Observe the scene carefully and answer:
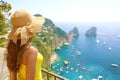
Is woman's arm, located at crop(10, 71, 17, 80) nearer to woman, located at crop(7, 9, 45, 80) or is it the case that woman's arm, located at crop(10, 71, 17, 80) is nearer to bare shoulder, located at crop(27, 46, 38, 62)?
woman, located at crop(7, 9, 45, 80)

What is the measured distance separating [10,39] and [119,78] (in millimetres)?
48427

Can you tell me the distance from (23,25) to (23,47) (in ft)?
0.63

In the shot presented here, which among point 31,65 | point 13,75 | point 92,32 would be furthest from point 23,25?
point 92,32

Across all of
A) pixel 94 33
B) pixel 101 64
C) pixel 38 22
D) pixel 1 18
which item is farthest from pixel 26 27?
pixel 94 33

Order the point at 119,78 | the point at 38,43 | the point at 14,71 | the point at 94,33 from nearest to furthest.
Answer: the point at 14,71 < the point at 119,78 < the point at 38,43 < the point at 94,33

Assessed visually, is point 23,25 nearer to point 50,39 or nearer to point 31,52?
point 31,52

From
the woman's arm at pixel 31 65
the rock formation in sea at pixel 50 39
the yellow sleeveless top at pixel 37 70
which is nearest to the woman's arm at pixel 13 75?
the yellow sleeveless top at pixel 37 70

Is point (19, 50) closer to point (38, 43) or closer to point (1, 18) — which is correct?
point (1, 18)

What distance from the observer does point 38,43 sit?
2020 inches

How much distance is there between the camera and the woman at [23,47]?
1771 millimetres

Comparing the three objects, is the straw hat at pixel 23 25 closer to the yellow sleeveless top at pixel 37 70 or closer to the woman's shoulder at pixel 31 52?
the woman's shoulder at pixel 31 52

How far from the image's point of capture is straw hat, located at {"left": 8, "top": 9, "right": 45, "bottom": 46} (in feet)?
5.90

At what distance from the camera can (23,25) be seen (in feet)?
6.03

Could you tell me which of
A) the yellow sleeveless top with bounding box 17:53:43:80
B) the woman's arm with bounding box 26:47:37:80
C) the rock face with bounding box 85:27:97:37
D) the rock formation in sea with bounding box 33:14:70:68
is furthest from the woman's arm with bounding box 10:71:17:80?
the rock face with bounding box 85:27:97:37
